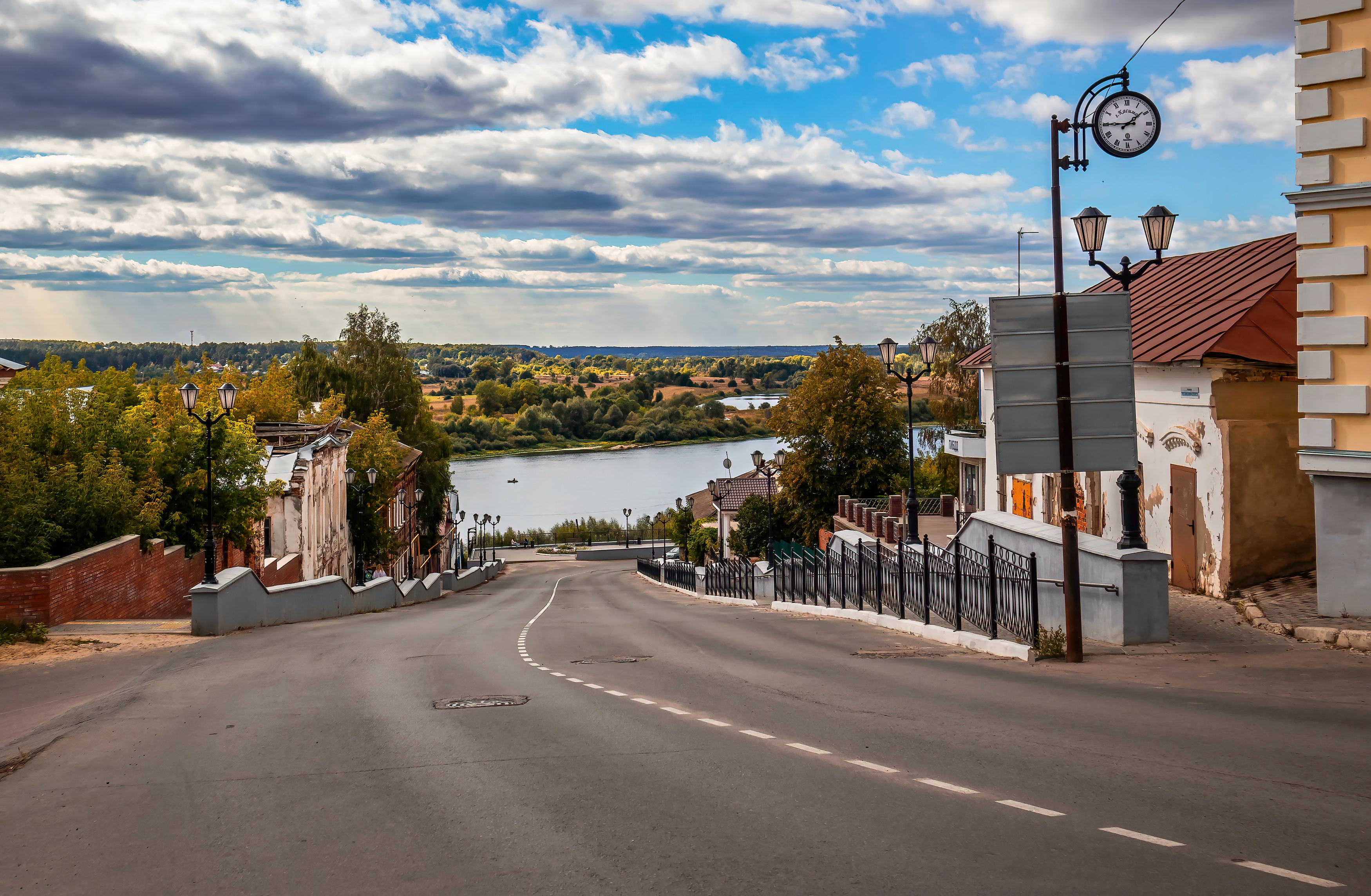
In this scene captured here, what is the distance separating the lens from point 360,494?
48.7 metres

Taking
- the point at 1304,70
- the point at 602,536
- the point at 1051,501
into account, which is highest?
the point at 1304,70

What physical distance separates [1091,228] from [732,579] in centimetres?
2450

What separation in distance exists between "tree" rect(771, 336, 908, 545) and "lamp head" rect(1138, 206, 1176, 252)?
33.7 metres

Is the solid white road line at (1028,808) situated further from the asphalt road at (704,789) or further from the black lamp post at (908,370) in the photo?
the black lamp post at (908,370)

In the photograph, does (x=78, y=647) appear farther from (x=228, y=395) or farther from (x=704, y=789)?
(x=704, y=789)

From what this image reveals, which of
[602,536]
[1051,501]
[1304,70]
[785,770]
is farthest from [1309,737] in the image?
[602,536]

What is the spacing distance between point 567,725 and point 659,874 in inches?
163

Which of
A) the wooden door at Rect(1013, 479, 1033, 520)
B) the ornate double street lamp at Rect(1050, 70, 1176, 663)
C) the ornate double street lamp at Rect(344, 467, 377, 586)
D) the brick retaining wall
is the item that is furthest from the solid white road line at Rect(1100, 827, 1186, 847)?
the ornate double street lamp at Rect(344, 467, 377, 586)

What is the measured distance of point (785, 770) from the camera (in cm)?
746

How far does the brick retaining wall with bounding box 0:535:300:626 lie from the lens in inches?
663

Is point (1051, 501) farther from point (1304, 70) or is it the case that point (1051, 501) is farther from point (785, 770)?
point (785, 770)

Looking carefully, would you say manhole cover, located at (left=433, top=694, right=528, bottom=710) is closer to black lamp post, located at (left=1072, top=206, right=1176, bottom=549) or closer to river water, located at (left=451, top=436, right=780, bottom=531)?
black lamp post, located at (left=1072, top=206, right=1176, bottom=549)

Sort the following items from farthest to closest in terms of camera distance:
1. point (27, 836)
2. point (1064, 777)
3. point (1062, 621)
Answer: point (1062, 621) < point (1064, 777) < point (27, 836)

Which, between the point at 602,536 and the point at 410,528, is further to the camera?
the point at 602,536
